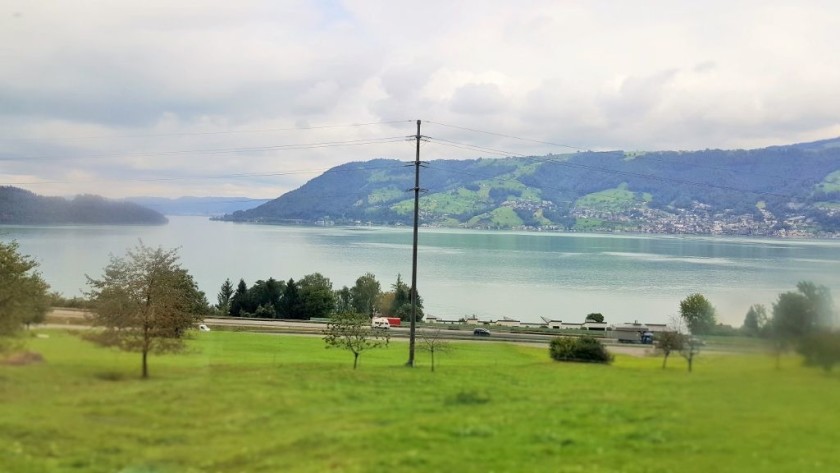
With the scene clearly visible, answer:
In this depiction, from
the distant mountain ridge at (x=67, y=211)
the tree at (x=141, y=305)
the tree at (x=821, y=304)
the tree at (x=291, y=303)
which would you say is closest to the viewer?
the tree at (x=821, y=304)

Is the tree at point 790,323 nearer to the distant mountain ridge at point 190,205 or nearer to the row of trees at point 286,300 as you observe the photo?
the distant mountain ridge at point 190,205

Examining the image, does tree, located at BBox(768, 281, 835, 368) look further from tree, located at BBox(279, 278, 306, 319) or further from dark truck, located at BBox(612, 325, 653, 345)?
tree, located at BBox(279, 278, 306, 319)

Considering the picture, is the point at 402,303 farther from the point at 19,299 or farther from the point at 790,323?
the point at 790,323

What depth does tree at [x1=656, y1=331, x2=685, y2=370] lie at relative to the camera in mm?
6398

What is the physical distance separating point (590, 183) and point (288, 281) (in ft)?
270

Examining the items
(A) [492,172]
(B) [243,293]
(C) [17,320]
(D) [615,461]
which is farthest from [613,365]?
(A) [492,172]

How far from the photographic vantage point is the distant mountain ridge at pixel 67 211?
6.59 metres

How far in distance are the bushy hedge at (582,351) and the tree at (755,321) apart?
2.21 meters

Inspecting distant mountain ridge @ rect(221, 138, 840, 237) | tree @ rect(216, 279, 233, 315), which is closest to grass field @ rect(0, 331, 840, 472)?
distant mountain ridge @ rect(221, 138, 840, 237)

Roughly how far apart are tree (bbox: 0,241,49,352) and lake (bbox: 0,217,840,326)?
0.77ft

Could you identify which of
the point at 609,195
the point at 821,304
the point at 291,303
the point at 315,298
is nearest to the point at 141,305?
the point at 821,304

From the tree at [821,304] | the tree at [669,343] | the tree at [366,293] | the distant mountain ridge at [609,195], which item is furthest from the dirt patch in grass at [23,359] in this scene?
the tree at [366,293]

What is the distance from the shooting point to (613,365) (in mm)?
7383

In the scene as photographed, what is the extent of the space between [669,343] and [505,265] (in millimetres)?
56069
